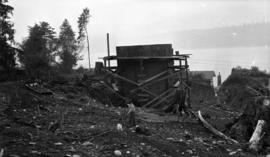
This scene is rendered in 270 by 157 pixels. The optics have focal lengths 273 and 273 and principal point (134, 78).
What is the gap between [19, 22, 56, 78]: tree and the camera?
27.7m

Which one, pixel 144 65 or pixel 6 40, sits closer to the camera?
pixel 144 65

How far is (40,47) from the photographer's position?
3375 centimetres

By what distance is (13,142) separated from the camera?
16.4 ft

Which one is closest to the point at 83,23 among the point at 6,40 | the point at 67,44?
the point at 67,44

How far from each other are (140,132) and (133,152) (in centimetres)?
149

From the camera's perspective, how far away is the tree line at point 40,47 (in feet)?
74.3

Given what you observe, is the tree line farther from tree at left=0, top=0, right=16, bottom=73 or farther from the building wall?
the building wall

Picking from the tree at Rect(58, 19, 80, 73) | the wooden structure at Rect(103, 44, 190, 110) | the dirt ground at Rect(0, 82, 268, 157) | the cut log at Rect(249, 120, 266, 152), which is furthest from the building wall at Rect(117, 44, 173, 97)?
the tree at Rect(58, 19, 80, 73)

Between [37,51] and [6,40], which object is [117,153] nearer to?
[6,40]

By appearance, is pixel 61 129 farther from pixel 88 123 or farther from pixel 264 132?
pixel 264 132

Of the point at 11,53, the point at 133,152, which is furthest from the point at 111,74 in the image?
the point at 11,53

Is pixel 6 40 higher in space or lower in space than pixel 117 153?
higher

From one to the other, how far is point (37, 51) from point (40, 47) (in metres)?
0.65

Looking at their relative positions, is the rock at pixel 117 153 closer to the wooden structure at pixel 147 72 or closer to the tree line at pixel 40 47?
the wooden structure at pixel 147 72
